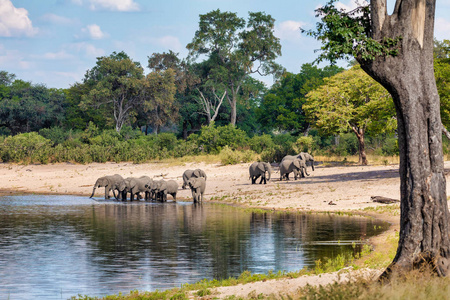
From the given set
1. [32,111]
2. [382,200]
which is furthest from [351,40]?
[32,111]

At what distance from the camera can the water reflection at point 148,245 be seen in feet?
43.5

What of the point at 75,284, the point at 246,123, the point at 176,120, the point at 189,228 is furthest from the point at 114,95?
the point at 75,284

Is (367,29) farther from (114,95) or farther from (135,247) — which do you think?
(114,95)

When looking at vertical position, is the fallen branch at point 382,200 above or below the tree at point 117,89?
below

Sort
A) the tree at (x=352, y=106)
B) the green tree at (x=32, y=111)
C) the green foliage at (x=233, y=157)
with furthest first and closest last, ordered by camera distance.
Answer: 1. the green tree at (x=32, y=111)
2. the green foliage at (x=233, y=157)
3. the tree at (x=352, y=106)

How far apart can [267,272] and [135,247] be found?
17.7 ft

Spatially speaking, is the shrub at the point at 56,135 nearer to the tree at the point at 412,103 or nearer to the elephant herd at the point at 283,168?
the elephant herd at the point at 283,168

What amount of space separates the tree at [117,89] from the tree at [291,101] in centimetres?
1529

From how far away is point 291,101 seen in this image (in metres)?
69.4

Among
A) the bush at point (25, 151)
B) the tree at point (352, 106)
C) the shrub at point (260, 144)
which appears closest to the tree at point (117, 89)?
the bush at point (25, 151)

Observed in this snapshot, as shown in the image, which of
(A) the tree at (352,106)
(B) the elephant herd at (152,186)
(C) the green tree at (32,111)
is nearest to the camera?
(B) the elephant herd at (152,186)

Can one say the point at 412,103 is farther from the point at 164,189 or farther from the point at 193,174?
the point at 193,174

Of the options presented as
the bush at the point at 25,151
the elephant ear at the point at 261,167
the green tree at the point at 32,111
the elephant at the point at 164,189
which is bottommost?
the elephant at the point at 164,189

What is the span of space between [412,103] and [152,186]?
953 inches
